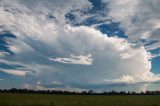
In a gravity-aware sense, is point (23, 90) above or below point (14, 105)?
above

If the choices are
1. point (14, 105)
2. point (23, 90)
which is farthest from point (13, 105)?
point (23, 90)

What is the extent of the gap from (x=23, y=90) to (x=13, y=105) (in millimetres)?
132876

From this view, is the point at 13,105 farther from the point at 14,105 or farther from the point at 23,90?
the point at 23,90

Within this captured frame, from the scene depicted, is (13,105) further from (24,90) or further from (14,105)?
(24,90)

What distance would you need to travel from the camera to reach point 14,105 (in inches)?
1395

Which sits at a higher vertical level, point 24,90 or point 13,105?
point 24,90

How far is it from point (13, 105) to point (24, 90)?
438 ft

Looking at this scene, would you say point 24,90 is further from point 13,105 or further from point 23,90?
point 13,105

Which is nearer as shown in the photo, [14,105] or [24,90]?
[14,105]

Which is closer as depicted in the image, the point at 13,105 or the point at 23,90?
the point at 13,105

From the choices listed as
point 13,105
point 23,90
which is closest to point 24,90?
point 23,90

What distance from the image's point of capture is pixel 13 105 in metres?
35.5

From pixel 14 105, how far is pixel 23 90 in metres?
133

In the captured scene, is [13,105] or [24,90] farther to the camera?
[24,90]
